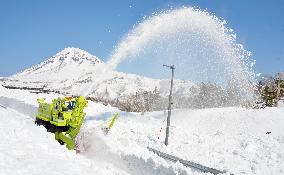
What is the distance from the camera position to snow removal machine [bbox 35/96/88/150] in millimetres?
16281

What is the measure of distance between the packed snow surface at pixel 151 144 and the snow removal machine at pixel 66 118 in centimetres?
65

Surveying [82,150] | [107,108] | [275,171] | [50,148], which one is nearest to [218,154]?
[275,171]

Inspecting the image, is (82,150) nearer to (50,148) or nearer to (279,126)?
(50,148)

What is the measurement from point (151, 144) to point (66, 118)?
6.48m

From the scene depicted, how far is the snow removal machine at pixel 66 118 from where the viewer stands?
641 inches

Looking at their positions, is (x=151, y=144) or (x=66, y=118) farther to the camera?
(x=151, y=144)

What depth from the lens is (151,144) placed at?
21.6m

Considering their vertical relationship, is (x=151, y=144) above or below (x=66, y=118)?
below

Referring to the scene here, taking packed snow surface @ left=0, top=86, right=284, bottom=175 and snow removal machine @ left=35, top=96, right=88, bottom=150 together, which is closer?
packed snow surface @ left=0, top=86, right=284, bottom=175

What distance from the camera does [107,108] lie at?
123ft

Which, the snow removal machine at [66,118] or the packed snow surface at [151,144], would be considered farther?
the snow removal machine at [66,118]

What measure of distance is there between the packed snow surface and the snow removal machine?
2.15 feet

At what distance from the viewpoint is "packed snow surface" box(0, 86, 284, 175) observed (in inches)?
445

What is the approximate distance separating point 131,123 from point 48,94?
1660 centimetres
